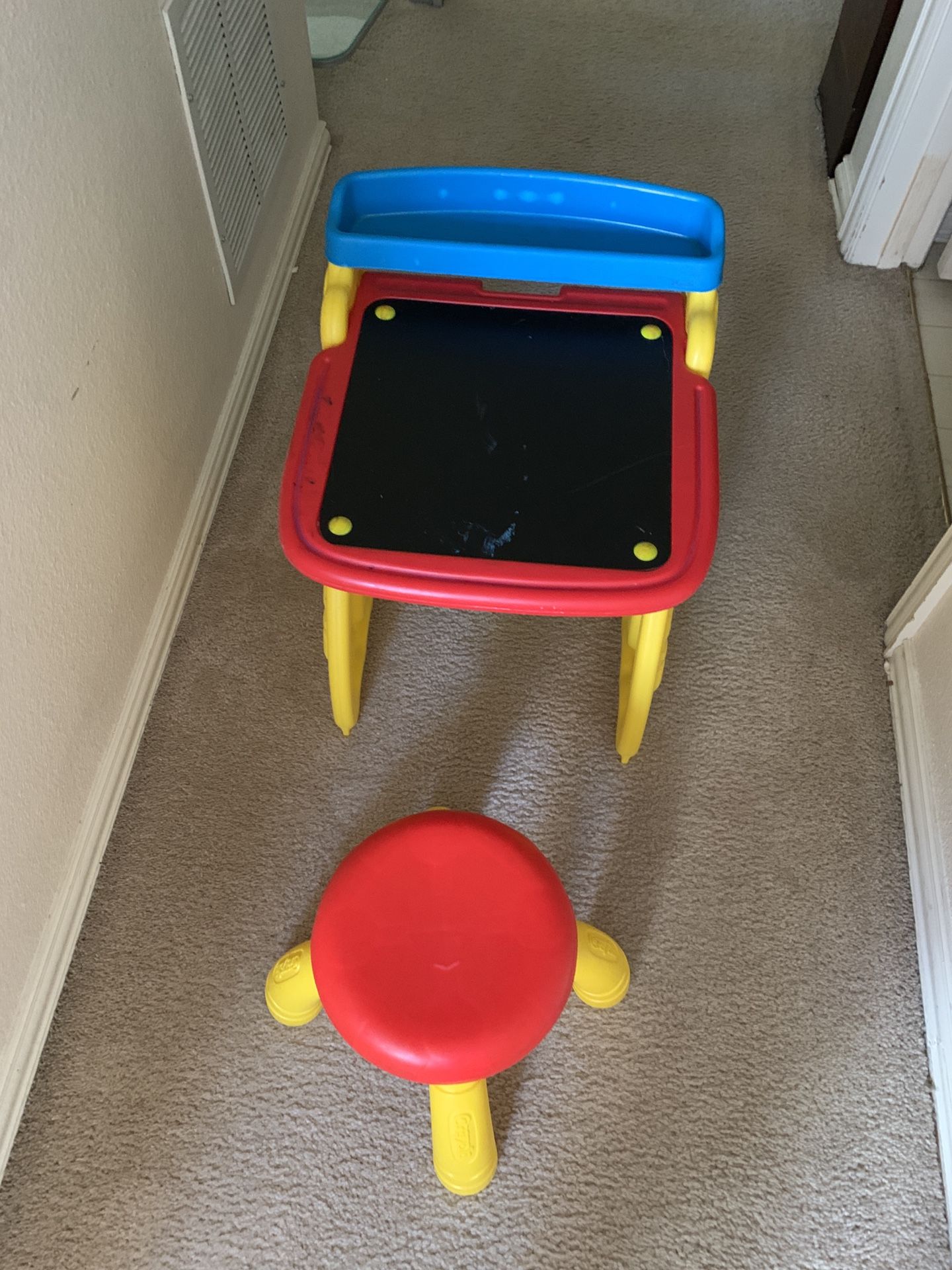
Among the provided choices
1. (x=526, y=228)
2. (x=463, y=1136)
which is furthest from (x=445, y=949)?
(x=526, y=228)

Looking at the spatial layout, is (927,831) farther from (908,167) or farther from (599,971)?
(908,167)

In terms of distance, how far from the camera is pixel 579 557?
900 millimetres

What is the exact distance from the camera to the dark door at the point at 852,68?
1.56 m

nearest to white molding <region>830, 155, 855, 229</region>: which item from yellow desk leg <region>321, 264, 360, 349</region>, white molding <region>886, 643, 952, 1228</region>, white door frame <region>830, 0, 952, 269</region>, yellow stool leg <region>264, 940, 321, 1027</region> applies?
white door frame <region>830, 0, 952, 269</region>

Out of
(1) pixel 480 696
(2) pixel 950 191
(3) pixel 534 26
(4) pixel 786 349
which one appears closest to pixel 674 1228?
(1) pixel 480 696

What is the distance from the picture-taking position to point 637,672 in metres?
1.01

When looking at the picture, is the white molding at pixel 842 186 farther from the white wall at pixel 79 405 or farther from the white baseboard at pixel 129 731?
the white wall at pixel 79 405

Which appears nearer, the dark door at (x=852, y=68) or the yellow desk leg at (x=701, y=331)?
the yellow desk leg at (x=701, y=331)

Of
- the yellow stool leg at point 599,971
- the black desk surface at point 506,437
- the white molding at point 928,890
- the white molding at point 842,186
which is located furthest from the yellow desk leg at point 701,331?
the white molding at point 842,186

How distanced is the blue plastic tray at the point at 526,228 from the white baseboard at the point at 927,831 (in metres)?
0.44

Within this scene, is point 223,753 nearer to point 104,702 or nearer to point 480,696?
point 104,702

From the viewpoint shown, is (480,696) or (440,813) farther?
(480,696)

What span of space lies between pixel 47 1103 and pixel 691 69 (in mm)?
2058

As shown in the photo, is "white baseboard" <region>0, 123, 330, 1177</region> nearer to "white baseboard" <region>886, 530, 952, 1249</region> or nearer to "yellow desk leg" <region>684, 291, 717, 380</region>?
"yellow desk leg" <region>684, 291, 717, 380</region>
